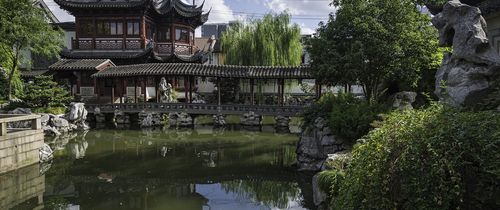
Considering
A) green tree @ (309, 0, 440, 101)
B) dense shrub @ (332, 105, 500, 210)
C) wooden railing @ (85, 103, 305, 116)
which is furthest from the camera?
wooden railing @ (85, 103, 305, 116)

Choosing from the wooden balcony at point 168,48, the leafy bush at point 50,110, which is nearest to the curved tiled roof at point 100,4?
the wooden balcony at point 168,48

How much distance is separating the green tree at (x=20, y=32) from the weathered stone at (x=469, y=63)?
70.4ft

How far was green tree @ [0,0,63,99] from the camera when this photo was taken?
71.2ft

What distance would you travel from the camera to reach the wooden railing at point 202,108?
23719 millimetres

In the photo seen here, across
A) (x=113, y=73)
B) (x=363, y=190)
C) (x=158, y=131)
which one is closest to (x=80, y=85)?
(x=113, y=73)

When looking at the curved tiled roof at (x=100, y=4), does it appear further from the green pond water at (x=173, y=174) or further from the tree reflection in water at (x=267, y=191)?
the tree reflection in water at (x=267, y=191)

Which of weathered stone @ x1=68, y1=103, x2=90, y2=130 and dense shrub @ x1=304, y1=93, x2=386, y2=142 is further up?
dense shrub @ x1=304, y1=93, x2=386, y2=142

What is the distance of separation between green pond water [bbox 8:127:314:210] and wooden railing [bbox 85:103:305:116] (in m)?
3.72

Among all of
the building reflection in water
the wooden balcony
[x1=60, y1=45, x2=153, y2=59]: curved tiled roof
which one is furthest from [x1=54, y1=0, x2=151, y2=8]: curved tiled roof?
the building reflection in water

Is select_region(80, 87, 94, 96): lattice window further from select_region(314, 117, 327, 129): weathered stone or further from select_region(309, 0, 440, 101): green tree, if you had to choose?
select_region(314, 117, 327, 129): weathered stone

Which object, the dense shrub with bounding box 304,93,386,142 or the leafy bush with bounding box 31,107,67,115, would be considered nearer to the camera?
the dense shrub with bounding box 304,93,386,142

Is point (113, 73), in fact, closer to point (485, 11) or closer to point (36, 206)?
point (36, 206)

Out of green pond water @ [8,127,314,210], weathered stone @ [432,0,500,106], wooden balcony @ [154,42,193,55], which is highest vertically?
wooden balcony @ [154,42,193,55]

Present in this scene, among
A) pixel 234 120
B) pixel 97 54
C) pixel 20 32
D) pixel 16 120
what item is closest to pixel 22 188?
pixel 16 120
